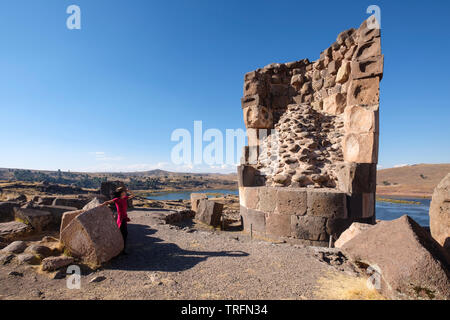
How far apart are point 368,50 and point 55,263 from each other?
30.6ft

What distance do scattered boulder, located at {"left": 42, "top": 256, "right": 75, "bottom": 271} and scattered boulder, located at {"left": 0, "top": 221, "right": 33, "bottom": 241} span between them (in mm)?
2388

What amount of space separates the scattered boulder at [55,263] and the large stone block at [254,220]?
4.55 m

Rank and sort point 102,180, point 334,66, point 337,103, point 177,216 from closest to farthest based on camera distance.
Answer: point 337,103 < point 334,66 < point 177,216 < point 102,180

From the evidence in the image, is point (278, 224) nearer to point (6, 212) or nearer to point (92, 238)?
point (92, 238)

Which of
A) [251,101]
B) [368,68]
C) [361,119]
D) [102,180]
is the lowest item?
[102,180]

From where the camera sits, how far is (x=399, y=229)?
271cm

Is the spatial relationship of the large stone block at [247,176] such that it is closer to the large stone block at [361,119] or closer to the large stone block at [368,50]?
the large stone block at [361,119]

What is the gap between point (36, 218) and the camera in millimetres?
5555

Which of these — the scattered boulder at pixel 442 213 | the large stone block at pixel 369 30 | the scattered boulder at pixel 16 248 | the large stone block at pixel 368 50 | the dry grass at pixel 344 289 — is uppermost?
the large stone block at pixel 369 30

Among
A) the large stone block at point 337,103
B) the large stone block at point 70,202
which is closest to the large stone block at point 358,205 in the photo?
the large stone block at point 337,103

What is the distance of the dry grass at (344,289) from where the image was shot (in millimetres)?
2543

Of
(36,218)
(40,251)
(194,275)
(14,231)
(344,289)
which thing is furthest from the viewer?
(36,218)

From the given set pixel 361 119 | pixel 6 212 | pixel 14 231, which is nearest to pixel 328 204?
pixel 361 119
